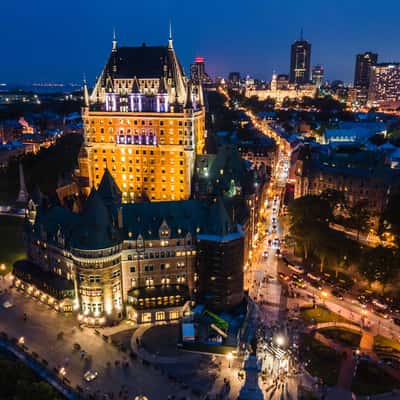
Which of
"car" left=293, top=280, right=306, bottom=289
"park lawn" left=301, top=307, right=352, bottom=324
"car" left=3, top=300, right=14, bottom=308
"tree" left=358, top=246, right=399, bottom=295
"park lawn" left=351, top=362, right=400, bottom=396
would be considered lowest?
"park lawn" left=351, top=362, right=400, bottom=396

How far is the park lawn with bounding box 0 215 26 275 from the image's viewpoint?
10631 centimetres

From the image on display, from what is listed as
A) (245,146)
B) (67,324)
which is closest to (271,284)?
(67,324)

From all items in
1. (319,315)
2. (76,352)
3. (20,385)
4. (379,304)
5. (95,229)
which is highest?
(95,229)

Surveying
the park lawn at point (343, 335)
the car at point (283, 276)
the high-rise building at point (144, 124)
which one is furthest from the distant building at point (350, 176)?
the park lawn at point (343, 335)

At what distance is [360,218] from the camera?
10644 cm

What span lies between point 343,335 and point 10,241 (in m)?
87.9

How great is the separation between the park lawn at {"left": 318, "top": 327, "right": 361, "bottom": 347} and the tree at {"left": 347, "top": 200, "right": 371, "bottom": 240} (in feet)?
115

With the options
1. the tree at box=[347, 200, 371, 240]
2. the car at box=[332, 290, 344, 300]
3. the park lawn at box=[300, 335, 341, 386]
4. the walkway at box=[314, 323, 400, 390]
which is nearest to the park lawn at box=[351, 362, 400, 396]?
the walkway at box=[314, 323, 400, 390]

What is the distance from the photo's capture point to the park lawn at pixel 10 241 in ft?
349

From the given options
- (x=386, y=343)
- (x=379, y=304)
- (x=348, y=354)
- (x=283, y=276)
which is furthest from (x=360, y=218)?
(x=348, y=354)

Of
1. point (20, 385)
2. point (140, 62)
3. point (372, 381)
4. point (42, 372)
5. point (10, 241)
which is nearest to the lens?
point (20, 385)

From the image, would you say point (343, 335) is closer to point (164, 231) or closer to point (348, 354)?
point (348, 354)

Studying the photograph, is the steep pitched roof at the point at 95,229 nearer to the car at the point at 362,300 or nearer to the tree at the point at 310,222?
the tree at the point at 310,222

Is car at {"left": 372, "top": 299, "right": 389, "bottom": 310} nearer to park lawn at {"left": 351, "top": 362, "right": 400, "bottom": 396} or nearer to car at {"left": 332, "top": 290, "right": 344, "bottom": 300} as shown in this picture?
car at {"left": 332, "top": 290, "right": 344, "bottom": 300}
